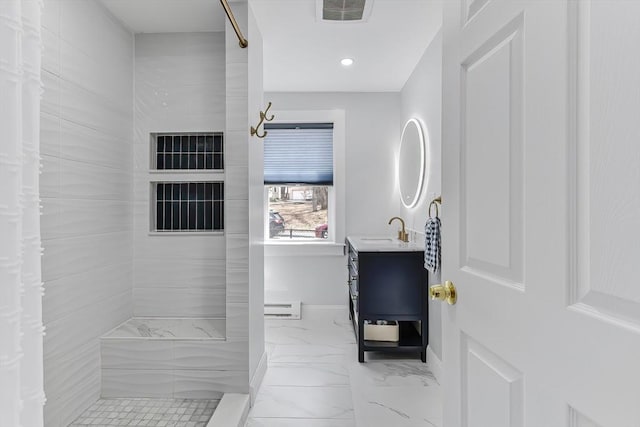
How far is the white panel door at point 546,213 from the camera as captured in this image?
0.58m

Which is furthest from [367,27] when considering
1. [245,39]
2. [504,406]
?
[504,406]

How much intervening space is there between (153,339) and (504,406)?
2118 mm

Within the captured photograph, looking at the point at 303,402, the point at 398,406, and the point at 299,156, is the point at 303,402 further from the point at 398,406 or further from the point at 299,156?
the point at 299,156

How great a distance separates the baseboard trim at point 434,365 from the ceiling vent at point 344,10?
2.35m

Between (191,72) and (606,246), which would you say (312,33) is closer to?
(191,72)

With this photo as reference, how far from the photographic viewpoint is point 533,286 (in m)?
0.78

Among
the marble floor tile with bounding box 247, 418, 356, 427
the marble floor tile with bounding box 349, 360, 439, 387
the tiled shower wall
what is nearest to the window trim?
the marble floor tile with bounding box 349, 360, 439, 387

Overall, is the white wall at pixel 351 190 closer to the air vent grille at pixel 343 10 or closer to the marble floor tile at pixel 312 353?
the marble floor tile at pixel 312 353

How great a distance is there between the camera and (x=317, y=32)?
9.93 feet

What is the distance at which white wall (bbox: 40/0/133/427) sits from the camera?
205cm

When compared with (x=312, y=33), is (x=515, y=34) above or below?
below

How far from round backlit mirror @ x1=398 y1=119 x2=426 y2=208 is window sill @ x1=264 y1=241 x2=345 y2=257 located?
885 mm

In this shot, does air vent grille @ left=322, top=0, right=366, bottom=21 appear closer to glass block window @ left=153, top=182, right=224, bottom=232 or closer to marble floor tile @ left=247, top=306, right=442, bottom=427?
glass block window @ left=153, top=182, right=224, bottom=232

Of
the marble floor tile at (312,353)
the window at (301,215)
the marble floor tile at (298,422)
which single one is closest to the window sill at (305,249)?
the window at (301,215)
